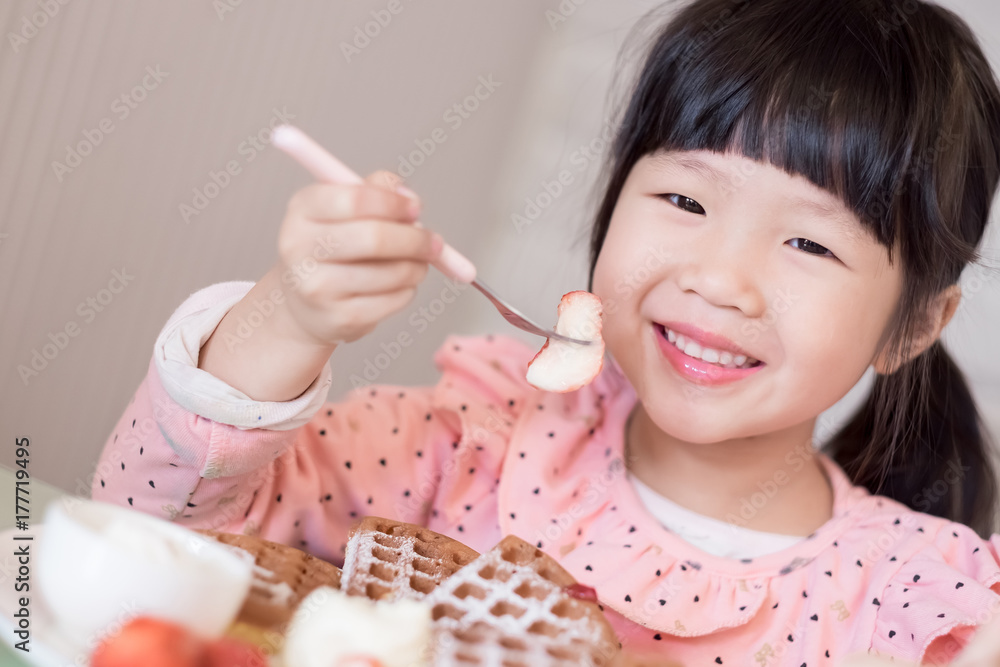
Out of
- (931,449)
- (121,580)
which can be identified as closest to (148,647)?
(121,580)

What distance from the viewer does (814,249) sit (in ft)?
2.75

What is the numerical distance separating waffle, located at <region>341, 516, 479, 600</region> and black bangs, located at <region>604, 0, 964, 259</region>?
0.50m

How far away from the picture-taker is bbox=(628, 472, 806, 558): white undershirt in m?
0.95

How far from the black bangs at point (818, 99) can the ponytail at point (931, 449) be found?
1.24 ft

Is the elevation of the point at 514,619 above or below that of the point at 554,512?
above

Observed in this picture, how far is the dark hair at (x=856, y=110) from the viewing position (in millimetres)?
821

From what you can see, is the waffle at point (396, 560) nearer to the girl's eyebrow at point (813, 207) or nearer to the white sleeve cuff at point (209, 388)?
the white sleeve cuff at point (209, 388)

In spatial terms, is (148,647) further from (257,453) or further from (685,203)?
(685,203)

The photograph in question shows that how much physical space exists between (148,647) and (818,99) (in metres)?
0.75

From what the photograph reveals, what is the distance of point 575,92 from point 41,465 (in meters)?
1.43

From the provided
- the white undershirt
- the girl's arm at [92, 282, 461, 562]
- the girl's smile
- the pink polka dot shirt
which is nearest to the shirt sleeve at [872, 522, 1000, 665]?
the pink polka dot shirt

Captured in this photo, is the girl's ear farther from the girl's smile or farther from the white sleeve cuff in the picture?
the white sleeve cuff

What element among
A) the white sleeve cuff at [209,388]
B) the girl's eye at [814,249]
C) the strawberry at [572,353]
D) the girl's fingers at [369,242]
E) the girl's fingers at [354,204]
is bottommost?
the white sleeve cuff at [209,388]

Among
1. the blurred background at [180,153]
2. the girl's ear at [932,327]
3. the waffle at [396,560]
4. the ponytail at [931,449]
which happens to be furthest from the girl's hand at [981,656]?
the blurred background at [180,153]
